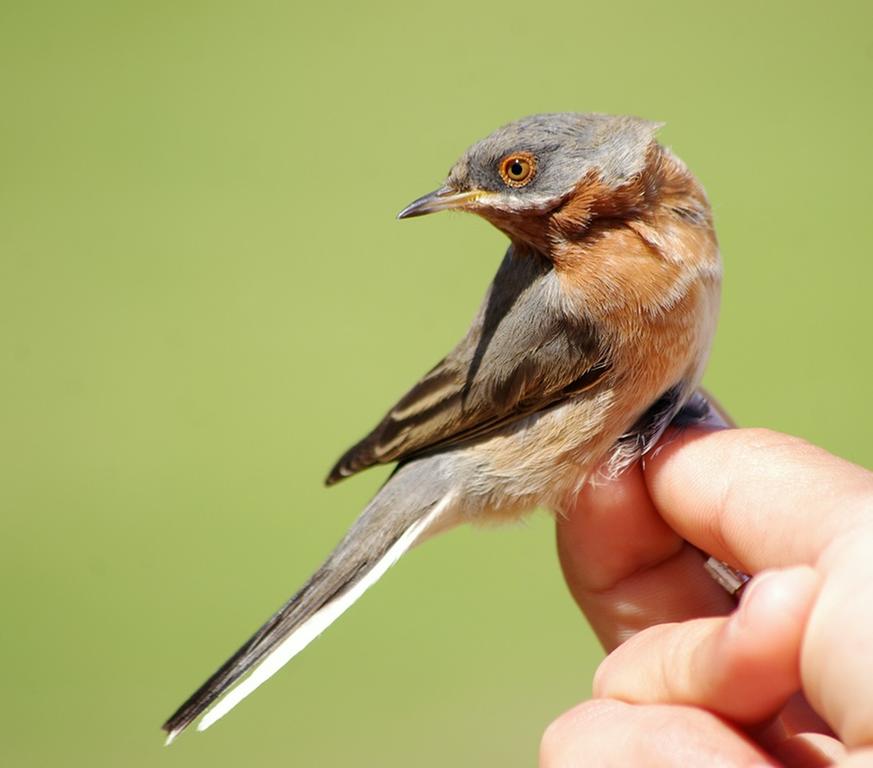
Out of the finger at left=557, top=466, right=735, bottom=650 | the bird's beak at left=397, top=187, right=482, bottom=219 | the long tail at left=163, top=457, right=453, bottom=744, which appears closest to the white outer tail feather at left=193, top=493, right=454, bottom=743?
the long tail at left=163, top=457, right=453, bottom=744

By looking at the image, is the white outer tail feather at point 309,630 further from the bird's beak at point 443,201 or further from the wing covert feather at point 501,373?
the bird's beak at point 443,201

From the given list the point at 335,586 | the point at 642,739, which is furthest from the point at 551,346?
the point at 642,739

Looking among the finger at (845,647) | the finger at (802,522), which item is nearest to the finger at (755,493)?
the finger at (802,522)

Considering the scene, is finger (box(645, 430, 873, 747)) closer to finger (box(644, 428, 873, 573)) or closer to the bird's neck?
finger (box(644, 428, 873, 573))

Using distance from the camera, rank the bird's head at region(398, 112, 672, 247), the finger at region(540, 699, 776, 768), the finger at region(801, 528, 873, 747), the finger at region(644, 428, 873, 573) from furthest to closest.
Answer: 1. the bird's head at region(398, 112, 672, 247)
2. the finger at region(644, 428, 873, 573)
3. the finger at region(540, 699, 776, 768)
4. the finger at region(801, 528, 873, 747)

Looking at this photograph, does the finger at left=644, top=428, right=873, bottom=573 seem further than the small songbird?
No

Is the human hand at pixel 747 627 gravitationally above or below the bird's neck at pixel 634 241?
below

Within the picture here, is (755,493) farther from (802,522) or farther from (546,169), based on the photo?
(546,169)
